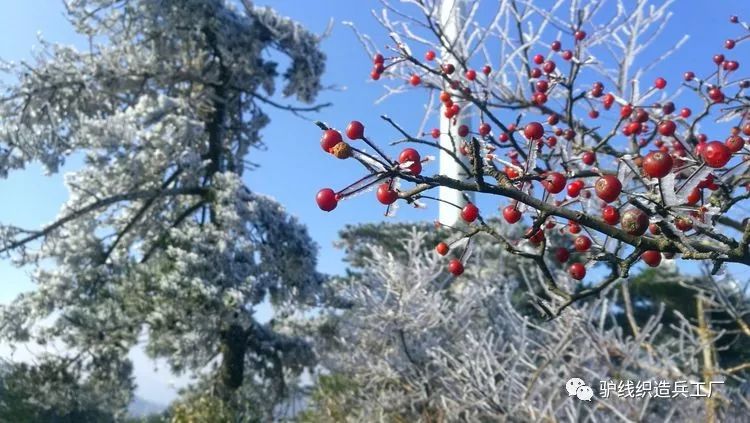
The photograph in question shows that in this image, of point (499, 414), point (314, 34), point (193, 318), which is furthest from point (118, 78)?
point (499, 414)

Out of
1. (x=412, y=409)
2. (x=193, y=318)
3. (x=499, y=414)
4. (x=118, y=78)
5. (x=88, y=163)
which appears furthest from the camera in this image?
(x=118, y=78)

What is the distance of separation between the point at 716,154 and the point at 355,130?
2.61 feet

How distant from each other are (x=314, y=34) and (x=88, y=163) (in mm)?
4687

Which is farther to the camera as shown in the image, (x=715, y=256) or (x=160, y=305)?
(x=160, y=305)

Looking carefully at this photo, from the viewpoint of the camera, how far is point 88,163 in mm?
8336

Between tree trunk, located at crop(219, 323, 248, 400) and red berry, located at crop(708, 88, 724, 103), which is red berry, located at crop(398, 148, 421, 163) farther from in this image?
tree trunk, located at crop(219, 323, 248, 400)

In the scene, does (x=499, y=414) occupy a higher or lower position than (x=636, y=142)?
lower

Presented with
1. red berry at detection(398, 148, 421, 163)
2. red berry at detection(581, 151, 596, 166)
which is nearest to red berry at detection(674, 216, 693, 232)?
red berry at detection(398, 148, 421, 163)

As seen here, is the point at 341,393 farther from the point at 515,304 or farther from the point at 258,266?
the point at 515,304

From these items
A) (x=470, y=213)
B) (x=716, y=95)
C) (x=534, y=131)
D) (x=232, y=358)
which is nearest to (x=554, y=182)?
(x=534, y=131)

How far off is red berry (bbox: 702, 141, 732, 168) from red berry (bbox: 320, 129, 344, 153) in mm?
816

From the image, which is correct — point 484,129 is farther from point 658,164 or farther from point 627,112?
point 658,164

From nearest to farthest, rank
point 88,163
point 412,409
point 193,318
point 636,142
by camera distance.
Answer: point 636,142 → point 412,409 → point 193,318 → point 88,163

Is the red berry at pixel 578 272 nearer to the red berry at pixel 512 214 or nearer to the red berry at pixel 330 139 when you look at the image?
the red berry at pixel 512 214
